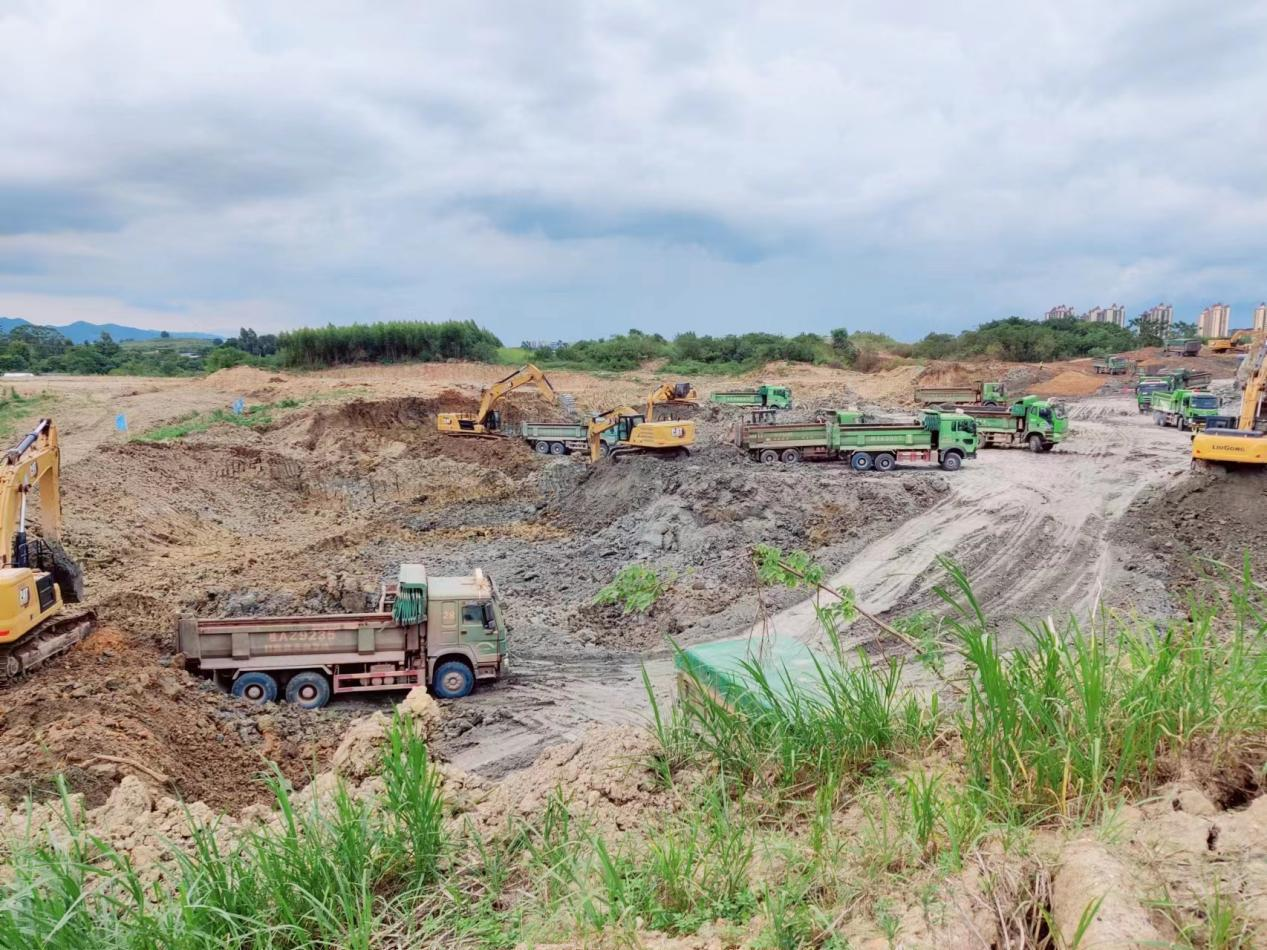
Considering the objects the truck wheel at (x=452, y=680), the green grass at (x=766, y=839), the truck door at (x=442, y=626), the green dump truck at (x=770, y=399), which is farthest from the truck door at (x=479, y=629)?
the green dump truck at (x=770, y=399)

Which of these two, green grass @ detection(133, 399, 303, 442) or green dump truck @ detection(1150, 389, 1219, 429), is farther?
green dump truck @ detection(1150, 389, 1219, 429)

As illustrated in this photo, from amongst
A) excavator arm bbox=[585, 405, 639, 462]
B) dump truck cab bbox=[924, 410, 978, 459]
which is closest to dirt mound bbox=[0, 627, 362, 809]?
excavator arm bbox=[585, 405, 639, 462]

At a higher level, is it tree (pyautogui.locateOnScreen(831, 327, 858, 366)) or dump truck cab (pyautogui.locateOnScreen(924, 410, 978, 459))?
tree (pyautogui.locateOnScreen(831, 327, 858, 366))

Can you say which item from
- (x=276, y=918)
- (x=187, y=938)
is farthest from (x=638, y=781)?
(x=187, y=938)

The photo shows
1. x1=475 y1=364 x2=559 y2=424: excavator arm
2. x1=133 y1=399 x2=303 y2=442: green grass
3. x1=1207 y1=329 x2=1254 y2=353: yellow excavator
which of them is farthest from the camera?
x1=1207 y1=329 x2=1254 y2=353: yellow excavator

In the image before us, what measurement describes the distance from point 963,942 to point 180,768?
887 centimetres

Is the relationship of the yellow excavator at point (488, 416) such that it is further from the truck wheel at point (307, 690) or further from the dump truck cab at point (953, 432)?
the truck wheel at point (307, 690)

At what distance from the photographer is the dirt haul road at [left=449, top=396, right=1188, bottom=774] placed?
36.2 feet

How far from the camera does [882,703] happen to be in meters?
4.35

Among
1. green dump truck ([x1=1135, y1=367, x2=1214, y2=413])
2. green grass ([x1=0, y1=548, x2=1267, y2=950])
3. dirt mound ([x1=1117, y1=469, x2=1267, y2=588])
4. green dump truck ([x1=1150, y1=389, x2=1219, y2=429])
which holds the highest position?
green dump truck ([x1=1135, y1=367, x2=1214, y2=413])

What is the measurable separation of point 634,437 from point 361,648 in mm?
15714

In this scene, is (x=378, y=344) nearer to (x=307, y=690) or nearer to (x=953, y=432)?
(x=953, y=432)

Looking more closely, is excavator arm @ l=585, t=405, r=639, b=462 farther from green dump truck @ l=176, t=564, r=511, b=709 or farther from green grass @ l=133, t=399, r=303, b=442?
green dump truck @ l=176, t=564, r=511, b=709

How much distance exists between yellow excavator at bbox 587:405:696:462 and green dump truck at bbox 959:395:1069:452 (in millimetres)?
10843
